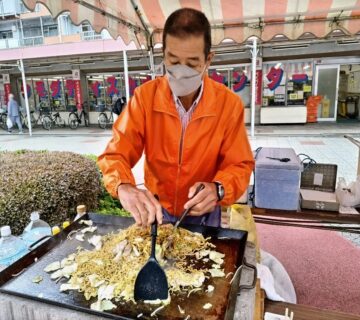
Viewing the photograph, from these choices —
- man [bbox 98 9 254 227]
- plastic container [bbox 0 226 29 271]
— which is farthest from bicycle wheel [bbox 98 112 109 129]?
man [bbox 98 9 254 227]

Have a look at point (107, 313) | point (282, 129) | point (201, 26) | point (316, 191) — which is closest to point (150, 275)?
point (107, 313)

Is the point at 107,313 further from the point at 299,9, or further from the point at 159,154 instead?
the point at 299,9

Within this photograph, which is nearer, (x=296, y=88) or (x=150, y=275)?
A: (x=150, y=275)

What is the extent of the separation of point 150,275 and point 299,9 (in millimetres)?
3802

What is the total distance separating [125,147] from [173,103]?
321 millimetres

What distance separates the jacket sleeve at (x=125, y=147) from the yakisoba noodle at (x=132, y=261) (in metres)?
0.23

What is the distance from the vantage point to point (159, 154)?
157 cm

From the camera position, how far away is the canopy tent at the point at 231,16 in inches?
136

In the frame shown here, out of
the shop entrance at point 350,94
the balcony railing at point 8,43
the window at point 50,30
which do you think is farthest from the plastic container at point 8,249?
the window at point 50,30

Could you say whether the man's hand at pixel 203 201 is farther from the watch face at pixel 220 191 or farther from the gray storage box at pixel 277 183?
the gray storage box at pixel 277 183

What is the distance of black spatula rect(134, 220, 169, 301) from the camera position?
1.00 m

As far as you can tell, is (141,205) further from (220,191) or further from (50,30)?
(50,30)

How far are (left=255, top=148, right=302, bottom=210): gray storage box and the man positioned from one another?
128cm

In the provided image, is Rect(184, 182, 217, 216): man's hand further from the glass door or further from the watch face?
the glass door
